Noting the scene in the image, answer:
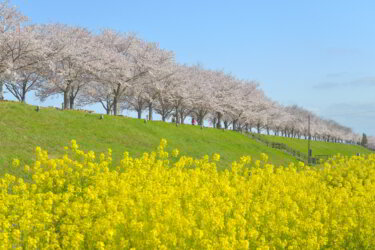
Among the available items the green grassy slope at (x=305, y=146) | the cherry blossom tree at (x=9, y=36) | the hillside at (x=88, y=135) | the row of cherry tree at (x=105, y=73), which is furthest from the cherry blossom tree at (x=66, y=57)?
the green grassy slope at (x=305, y=146)

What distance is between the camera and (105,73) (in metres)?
45.2

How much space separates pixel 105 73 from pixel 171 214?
38.5 m

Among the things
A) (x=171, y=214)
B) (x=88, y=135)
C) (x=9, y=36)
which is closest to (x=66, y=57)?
(x=9, y=36)

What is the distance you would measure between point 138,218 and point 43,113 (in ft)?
87.4

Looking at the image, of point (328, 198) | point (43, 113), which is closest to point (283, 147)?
point (43, 113)

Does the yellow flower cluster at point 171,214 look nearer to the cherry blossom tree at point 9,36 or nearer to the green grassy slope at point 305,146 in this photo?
the cherry blossom tree at point 9,36

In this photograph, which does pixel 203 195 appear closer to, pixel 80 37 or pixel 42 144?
pixel 42 144

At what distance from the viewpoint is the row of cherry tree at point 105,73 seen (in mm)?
36656

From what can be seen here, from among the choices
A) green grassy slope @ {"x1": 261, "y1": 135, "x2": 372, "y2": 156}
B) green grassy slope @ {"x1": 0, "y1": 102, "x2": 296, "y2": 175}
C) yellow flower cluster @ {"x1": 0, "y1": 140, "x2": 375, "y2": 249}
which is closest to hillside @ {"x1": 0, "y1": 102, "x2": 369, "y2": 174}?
green grassy slope @ {"x1": 0, "y1": 102, "x2": 296, "y2": 175}

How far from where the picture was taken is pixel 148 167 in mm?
13242

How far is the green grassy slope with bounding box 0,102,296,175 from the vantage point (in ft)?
84.6

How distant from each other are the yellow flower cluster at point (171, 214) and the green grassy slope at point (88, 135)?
10.7m

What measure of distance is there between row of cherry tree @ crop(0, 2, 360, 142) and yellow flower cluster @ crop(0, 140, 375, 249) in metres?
25.2

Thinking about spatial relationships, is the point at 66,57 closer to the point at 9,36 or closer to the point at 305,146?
the point at 9,36
